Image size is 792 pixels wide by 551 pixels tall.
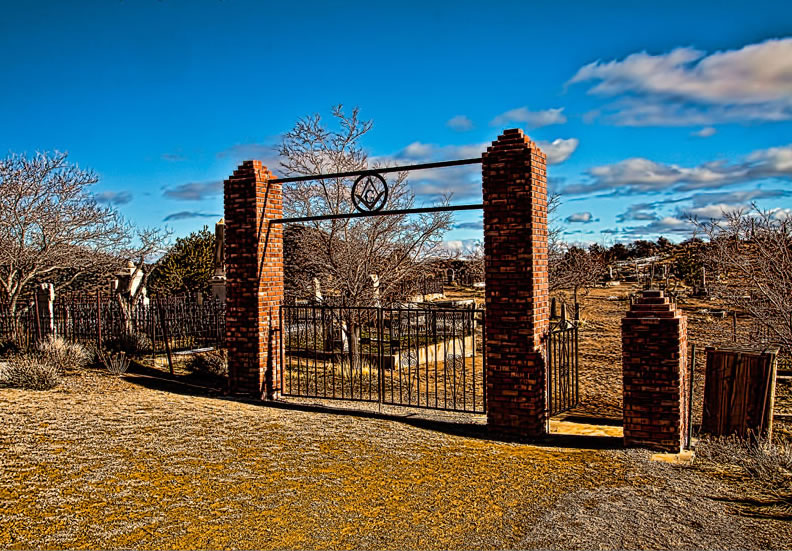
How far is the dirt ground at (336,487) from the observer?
173 inches

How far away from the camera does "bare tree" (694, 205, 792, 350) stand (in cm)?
989

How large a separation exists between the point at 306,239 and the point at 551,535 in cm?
1153

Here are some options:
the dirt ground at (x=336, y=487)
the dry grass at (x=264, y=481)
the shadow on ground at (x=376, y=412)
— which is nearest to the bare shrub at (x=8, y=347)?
the shadow on ground at (x=376, y=412)

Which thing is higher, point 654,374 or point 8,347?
point 654,374

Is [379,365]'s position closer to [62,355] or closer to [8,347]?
[62,355]

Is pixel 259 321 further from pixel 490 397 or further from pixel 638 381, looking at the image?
pixel 638 381

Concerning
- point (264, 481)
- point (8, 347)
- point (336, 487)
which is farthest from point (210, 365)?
point (336, 487)

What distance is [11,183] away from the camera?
1698 centimetres

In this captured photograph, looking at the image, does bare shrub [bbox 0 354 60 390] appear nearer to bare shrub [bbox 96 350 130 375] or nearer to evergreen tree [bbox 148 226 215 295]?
bare shrub [bbox 96 350 130 375]

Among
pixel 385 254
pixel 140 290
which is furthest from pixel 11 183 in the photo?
pixel 385 254

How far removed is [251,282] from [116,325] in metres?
6.77

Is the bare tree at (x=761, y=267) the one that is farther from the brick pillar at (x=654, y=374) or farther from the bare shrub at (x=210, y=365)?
the bare shrub at (x=210, y=365)

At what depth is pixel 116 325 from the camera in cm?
1448

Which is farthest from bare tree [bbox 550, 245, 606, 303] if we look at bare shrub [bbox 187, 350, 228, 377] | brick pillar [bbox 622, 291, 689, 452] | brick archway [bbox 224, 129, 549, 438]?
brick pillar [bbox 622, 291, 689, 452]
